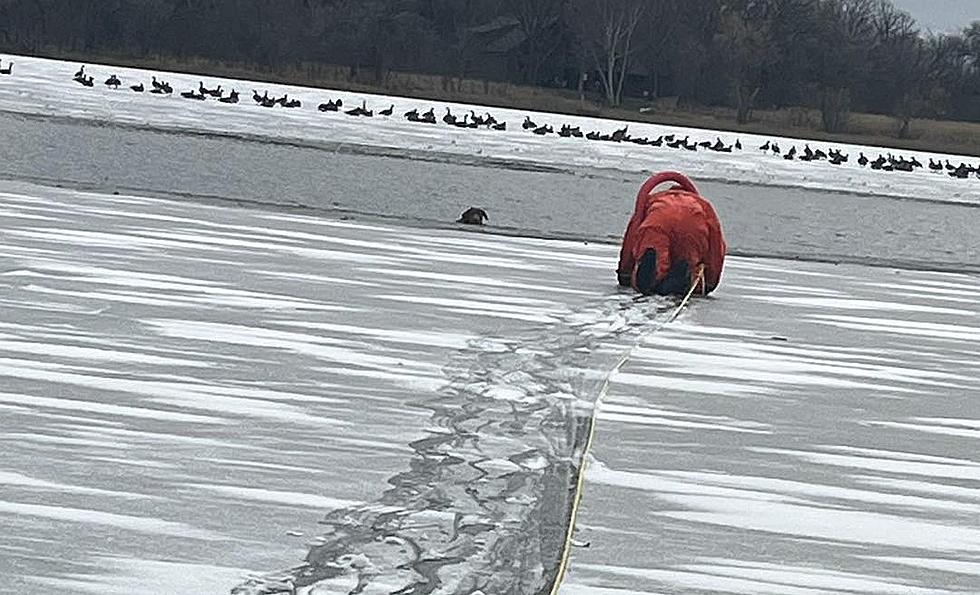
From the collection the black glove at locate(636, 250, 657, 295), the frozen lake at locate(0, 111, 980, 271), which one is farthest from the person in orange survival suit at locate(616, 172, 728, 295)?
the frozen lake at locate(0, 111, 980, 271)

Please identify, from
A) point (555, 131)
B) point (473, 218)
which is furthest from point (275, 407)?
point (555, 131)

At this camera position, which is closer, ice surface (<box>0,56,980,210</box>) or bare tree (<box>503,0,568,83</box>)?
ice surface (<box>0,56,980,210</box>)

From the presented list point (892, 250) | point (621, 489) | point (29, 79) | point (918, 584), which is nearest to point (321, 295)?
point (621, 489)

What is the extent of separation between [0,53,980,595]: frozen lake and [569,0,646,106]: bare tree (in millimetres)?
57700

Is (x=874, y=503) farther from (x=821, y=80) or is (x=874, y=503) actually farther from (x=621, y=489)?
(x=821, y=80)

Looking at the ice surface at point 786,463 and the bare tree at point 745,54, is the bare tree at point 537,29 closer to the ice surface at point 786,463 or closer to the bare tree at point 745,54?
the bare tree at point 745,54

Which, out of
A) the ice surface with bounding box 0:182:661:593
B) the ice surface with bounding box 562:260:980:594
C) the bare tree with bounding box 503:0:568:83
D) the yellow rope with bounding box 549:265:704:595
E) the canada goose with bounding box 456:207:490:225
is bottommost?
the canada goose with bounding box 456:207:490:225

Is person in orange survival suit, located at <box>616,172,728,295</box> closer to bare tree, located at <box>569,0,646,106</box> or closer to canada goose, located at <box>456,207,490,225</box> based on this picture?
canada goose, located at <box>456,207,490,225</box>

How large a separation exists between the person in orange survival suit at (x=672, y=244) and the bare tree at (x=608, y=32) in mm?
60145

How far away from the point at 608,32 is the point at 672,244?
63.1 metres

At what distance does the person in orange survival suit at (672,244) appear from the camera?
12.3 meters

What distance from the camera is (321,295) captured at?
11008mm

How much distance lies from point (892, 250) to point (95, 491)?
54.1 ft

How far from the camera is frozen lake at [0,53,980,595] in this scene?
220 inches
